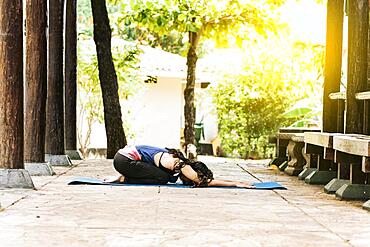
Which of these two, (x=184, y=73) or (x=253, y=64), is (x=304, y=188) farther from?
(x=184, y=73)

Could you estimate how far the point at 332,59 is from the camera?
10.3 m

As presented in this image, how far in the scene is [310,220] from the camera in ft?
→ 20.5

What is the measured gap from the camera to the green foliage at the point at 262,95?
21.6 m

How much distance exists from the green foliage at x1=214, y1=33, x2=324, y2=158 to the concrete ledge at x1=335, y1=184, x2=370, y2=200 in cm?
1269

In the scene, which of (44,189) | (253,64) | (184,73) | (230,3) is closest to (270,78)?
(253,64)

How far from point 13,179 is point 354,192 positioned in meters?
3.43

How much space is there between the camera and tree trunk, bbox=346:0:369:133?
865cm

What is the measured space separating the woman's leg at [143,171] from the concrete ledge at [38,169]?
4.71 ft

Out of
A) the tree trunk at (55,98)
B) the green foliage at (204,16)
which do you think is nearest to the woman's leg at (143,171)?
the tree trunk at (55,98)

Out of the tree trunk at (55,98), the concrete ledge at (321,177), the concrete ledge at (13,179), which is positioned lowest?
the concrete ledge at (321,177)

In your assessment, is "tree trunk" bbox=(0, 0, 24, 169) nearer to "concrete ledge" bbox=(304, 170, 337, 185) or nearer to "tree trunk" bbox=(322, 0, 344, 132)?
"concrete ledge" bbox=(304, 170, 337, 185)

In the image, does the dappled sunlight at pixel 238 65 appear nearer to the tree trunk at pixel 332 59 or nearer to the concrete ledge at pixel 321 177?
the tree trunk at pixel 332 59

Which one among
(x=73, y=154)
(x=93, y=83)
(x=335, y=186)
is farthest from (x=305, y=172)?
(x=93, y=83)

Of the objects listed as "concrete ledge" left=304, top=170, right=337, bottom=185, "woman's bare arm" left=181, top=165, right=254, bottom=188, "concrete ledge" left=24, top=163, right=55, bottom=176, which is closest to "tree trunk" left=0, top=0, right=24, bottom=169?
"woman's bare arm" left=181, top=165, right=254, bottom=188
